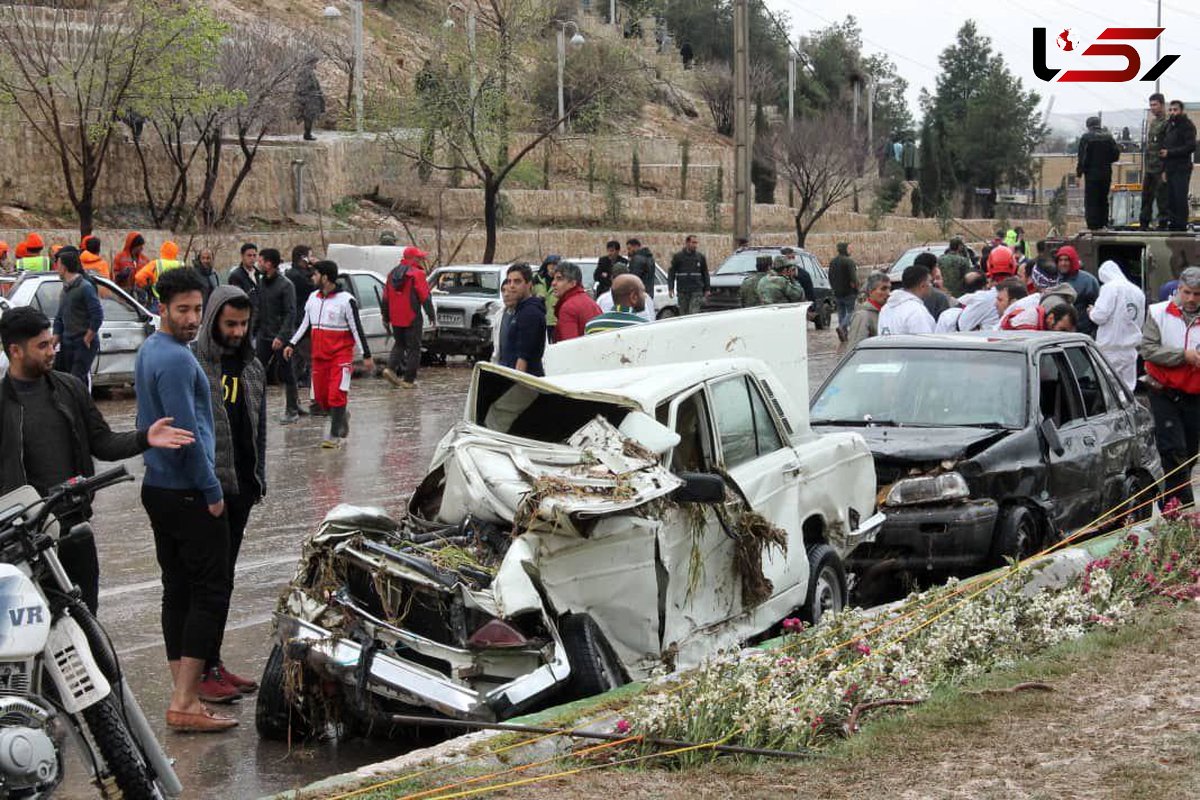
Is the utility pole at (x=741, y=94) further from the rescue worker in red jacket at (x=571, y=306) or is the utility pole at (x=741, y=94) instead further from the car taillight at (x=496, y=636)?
the car taillight at (x=496, y=636)

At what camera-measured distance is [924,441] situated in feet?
32.6

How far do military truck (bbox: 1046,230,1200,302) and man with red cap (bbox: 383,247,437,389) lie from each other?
8.21m

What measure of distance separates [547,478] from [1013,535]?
3.93m

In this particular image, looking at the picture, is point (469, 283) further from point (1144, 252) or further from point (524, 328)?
point (524, 328)

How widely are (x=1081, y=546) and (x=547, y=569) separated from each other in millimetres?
4108

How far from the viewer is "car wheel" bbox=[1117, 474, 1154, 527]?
11320 mm

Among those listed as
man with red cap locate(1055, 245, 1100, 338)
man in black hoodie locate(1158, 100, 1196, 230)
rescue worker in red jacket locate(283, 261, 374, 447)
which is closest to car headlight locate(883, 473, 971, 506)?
rescue worker in red jacket locate(283, 261, 374, 447)

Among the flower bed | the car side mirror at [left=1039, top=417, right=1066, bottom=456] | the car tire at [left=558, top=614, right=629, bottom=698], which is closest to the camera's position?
the flower bed

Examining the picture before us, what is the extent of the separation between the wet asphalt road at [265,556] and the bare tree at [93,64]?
506 inches

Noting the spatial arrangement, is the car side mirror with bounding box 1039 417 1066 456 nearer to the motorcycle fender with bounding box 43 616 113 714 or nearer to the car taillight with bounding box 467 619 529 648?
the car taillight with bounding box 467 619 529 648

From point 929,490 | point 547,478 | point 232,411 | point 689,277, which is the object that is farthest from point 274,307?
point 547,478

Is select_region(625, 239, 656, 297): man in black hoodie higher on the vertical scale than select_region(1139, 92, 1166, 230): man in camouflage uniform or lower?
lower

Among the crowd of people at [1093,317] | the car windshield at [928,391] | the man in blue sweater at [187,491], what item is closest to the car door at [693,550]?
the man in blue sweater at [187,491]

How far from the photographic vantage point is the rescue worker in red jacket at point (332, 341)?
628 inches
